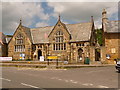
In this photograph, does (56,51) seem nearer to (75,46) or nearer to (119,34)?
(75,46)

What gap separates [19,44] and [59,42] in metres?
13.3

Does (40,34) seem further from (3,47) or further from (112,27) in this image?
(112,27)

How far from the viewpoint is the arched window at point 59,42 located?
1715 inches

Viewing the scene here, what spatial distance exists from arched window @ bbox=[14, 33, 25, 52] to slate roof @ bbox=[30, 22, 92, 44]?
3.67 meters

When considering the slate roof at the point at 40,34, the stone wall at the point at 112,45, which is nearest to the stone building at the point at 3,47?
the slate roof at the point at 40,34

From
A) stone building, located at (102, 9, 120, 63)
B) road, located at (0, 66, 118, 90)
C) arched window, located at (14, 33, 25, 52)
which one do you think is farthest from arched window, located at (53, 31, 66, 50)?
road, located at (0, 66, 118, 90)

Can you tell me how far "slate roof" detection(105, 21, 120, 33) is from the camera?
36.3m

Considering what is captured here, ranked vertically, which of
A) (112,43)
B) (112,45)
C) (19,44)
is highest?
(19,44)

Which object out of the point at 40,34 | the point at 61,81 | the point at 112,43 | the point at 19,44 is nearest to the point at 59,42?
the point at 40,34

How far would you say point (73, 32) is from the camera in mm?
45219

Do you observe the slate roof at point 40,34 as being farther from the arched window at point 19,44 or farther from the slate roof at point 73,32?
the arched window at point 19,44

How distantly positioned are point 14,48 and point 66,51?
17229mm

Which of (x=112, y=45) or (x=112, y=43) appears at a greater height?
(x=112, y=43)

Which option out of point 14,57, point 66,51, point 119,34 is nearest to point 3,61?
point 14,57
